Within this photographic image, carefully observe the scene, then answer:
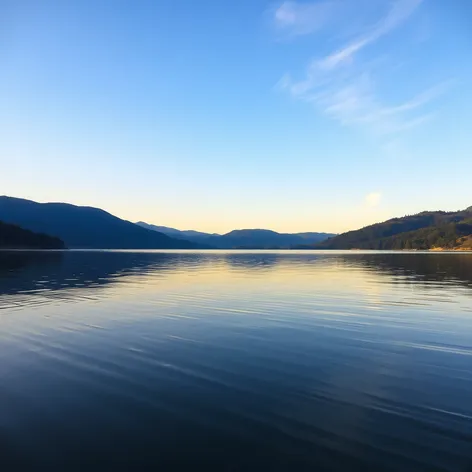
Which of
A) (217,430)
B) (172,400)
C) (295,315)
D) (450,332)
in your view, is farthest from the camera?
(295,315)

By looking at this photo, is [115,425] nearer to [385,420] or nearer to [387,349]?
[385,420]

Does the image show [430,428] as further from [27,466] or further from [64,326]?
[64,326]

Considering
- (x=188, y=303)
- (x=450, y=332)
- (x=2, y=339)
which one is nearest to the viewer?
(x=2, y=339)

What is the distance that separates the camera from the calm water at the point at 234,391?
961 centimetres

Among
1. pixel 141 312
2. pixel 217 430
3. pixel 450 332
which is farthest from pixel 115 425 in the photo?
pixel 450 332

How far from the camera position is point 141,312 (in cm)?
3042

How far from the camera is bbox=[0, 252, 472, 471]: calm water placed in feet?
31.5

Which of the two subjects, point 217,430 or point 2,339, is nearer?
point 217,430

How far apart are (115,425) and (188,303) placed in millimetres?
24847

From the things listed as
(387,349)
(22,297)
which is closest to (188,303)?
(22,297)

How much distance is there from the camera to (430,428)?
1100 cm

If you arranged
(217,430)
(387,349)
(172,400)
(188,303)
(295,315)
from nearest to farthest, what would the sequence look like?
(217,430) < (172,400) < (387,349) < (295,315) < (188,303)

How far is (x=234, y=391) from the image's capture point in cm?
1393

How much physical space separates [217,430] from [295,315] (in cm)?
1980
